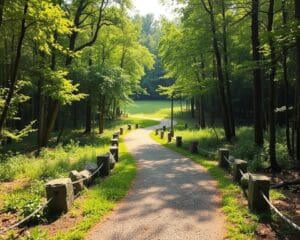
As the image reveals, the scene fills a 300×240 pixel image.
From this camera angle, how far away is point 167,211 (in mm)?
7852

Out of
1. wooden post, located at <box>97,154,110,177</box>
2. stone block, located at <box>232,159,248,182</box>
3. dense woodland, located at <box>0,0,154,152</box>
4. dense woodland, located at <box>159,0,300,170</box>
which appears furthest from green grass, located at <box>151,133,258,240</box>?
dense woodland, located at <box>0,0,154,152</box>

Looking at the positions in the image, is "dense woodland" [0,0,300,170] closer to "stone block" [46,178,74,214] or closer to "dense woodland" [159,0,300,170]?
"dense woodland" [159,0,300,170]

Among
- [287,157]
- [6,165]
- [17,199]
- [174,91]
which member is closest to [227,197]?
[17,199]

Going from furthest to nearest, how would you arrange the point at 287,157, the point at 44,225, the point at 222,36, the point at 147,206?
the point at 222,36, the point at 287,157, the point at 147,206, the point at 44,225

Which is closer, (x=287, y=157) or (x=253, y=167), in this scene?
(x=253, y=167)

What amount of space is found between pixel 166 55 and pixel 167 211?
2064 centimetres

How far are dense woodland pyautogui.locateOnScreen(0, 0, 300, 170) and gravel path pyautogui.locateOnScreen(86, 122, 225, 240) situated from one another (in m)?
3.77

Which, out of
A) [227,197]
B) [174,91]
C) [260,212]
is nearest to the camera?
[260,212]

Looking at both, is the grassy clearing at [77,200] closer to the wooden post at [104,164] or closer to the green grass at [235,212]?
the wooden post at [104,164]

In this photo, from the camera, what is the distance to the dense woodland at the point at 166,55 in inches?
445

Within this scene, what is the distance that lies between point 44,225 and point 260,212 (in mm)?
4436

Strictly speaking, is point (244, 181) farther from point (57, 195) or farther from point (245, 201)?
point (57, 195)

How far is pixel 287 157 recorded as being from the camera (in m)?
14.0

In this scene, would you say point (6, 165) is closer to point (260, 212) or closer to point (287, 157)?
point (260, 212)
